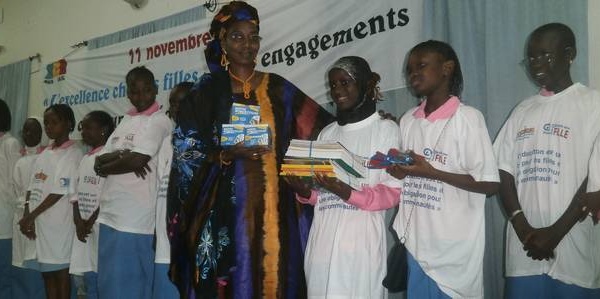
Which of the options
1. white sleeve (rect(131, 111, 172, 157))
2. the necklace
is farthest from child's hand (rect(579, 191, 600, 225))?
white sleeve (rect(131, 111, 172, 157))

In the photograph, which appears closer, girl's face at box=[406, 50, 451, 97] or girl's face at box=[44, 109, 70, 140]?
girl's face at box=[406, 50, 451, 97]

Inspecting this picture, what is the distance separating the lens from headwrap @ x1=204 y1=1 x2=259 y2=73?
2.48 metres

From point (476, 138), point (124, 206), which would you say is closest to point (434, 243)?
point (476, 138)

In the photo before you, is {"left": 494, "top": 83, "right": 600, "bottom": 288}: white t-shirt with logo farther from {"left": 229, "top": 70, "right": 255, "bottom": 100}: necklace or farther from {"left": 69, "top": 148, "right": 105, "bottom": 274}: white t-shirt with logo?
{"left": 69, "top": 148, "right": 105, "bottom": 274}: white t-shirt with logo

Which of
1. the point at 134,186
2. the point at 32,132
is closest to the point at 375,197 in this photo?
the point at 134,186

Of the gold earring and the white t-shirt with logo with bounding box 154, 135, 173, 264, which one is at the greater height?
the gold earring

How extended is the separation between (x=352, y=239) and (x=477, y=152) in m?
0.60

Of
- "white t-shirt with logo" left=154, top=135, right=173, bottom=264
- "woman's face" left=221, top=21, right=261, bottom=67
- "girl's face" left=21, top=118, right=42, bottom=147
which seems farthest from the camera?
"girl's face" left=21, top=118, right=42, bottom=147

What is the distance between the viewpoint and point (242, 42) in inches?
96.4

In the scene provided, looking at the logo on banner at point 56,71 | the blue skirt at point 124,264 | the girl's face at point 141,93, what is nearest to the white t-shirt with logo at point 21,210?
the blue skirt at point 124,264

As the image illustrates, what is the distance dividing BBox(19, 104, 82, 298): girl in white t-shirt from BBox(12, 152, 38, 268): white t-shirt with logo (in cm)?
17

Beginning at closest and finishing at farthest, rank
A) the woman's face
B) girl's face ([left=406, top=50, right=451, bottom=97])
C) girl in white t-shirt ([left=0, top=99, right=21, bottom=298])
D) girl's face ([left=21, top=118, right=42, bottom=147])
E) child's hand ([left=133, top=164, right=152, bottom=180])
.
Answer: girl's face ([left=406, top=50, right=451, bottom=97])
the woman's face
child's hand ([left=133, top=164, right=152, bottom=180])
girl in white t-shirt ([left=0, top=99, right=21, bottom=298])
girl's face ([left=21, top=118, right=42, bottom=147])

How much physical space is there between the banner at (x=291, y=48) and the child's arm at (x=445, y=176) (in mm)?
1577

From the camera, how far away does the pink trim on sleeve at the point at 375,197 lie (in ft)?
7.07
